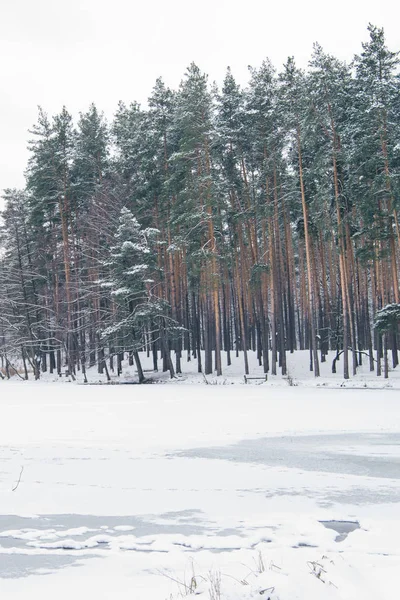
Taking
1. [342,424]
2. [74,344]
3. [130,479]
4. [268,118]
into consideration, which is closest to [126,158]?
[268,118]

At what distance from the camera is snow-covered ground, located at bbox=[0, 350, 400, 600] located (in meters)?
4.00

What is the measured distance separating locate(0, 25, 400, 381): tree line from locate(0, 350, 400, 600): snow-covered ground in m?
15.7

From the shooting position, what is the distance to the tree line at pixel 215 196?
2681cm

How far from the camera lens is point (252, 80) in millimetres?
31828

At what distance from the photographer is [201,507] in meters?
6.24

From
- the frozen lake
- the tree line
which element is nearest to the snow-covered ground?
the frozen lake

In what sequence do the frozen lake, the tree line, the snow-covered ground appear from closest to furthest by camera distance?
the snow-covered ground, the frozen lake, the tree line

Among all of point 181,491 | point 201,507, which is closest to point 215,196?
point 181,491

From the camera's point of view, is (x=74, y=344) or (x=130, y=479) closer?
(x=130, y=479)

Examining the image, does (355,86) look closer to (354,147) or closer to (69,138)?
(354,147)

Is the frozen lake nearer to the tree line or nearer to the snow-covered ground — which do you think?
the snow-covered ground

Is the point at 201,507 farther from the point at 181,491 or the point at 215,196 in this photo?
the point at 215,196

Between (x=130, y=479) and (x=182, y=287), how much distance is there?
31905mm

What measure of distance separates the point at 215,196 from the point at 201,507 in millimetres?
24369
